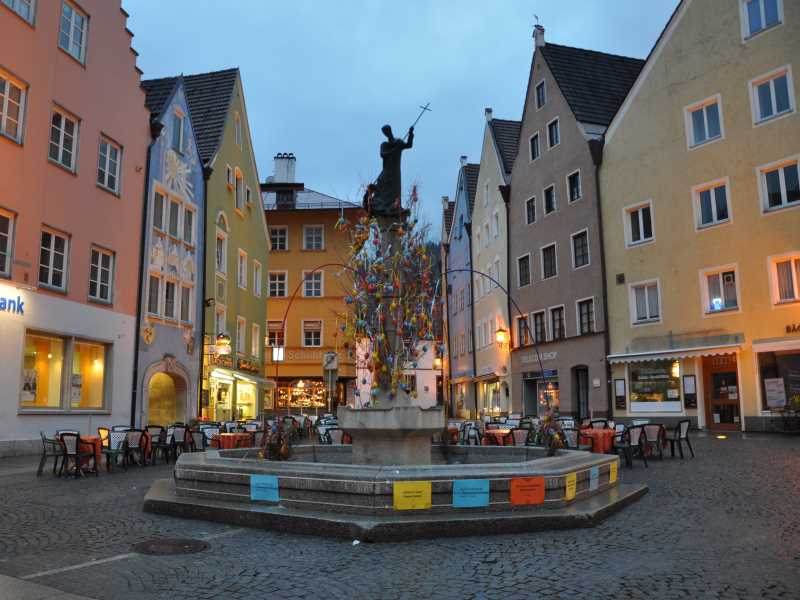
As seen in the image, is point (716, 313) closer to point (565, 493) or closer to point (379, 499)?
point (565, 493)

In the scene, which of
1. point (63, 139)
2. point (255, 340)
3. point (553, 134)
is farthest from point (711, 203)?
point (255, 340)

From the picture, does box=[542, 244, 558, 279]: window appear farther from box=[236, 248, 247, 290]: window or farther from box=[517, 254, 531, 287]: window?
box=[236, 248, 247, 290]: window

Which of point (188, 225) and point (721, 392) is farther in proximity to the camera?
point (188, 225)

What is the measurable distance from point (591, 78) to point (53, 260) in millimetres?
27154

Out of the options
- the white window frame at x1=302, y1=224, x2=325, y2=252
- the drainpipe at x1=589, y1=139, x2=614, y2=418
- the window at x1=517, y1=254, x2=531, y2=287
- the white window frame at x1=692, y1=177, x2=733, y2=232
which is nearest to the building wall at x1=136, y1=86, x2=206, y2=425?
the window at x1=517, y1=254, x2=531, y2=287

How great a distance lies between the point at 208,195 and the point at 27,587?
26.5m

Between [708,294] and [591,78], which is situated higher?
[591,78]

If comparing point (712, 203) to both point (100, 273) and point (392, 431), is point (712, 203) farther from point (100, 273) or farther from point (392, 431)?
point (100, 273)

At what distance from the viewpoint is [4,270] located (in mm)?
17906

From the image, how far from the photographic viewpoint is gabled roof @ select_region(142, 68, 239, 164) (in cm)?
3191

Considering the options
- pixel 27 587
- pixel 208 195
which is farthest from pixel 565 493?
A: pixel 208 195

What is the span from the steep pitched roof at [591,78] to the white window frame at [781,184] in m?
9.59

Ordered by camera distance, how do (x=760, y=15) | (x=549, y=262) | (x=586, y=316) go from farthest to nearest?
1. (x=549, y=262)
2. (x=586, y=316)
3. (x=760, y=15)

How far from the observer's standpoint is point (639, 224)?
29047 mm
